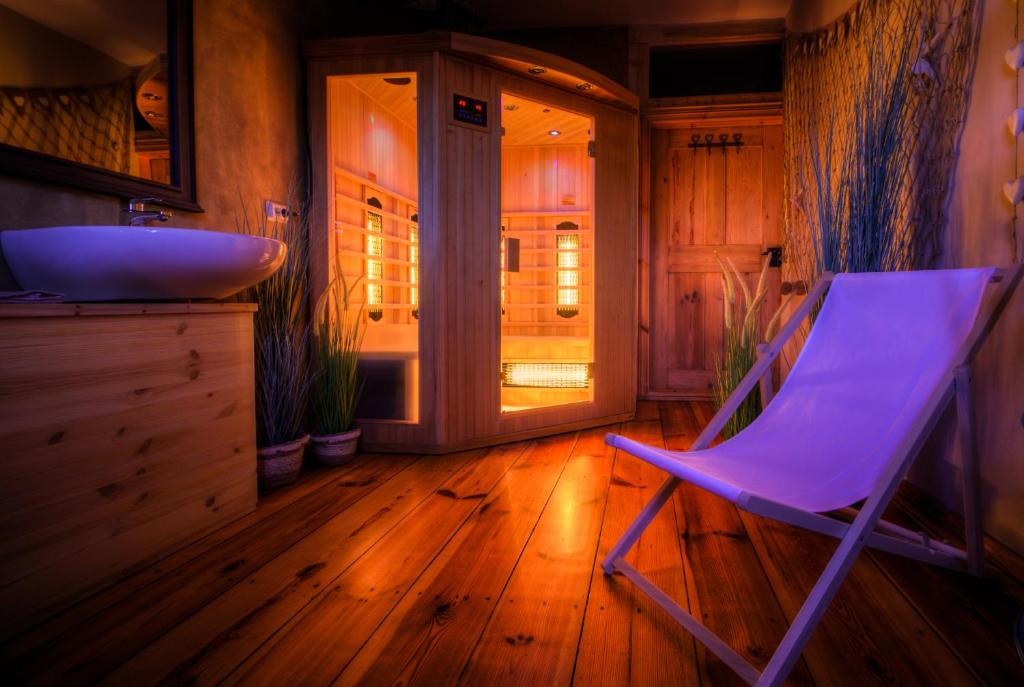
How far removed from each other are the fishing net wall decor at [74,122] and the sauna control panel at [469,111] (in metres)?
1.19

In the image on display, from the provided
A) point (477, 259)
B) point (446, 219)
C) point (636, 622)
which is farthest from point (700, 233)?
point (636, 622)

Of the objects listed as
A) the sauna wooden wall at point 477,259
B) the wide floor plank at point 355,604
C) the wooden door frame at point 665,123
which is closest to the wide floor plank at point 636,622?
the wide floor plank at point 355,604

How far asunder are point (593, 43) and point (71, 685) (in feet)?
13.1

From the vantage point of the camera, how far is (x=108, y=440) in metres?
1.29

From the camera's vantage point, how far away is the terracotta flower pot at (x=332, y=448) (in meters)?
2.28

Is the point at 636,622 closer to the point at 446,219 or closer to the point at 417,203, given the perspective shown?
the point at 446,219

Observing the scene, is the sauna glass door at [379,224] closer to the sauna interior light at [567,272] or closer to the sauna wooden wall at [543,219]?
the sauna wooden wall at [543,219]

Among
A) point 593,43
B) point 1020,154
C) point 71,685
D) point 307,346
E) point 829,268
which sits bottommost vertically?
point 71,685

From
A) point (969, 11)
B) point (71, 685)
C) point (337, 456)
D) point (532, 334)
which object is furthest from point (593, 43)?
point (71, 685)

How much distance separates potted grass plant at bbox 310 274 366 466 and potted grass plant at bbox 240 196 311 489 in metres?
0.14

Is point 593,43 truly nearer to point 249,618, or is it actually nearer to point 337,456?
point 337,456

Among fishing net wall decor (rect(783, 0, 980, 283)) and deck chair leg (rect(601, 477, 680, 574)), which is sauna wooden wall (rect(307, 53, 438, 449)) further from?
fishing net wall decor (rect(783, 0, 980, 283))

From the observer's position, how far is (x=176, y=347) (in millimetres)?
1497

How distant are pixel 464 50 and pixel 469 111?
23 cm
